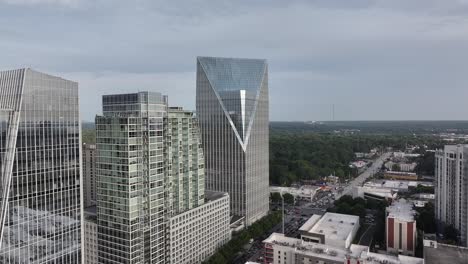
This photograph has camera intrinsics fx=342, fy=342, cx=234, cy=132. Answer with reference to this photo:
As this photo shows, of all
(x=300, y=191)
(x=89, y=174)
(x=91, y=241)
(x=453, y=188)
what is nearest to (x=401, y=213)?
(x=453, y=188)

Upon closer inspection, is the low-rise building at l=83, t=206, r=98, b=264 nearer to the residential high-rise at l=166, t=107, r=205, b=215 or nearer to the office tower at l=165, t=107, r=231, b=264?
the office tower at l=165, t=107, r=231, b=264

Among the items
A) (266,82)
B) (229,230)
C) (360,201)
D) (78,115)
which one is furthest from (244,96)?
(78,115)

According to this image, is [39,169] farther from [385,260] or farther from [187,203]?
[385,260]

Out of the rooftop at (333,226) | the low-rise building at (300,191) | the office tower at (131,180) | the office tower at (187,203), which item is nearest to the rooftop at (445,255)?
the rooftop at (333,226)

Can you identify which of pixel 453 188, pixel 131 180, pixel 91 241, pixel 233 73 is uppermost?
pixel 233 73

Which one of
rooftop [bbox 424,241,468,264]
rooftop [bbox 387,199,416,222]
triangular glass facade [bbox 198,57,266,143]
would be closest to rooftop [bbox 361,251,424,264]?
rooftop [bbox 424,241,468,264]

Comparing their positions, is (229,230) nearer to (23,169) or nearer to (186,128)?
(186,128)
